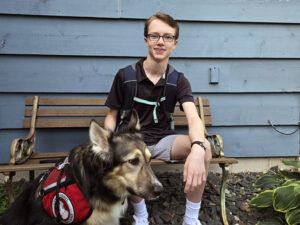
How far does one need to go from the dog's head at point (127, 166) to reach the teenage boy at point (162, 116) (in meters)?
0.36

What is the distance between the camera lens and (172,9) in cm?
302

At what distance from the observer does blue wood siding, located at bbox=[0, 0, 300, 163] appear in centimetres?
287

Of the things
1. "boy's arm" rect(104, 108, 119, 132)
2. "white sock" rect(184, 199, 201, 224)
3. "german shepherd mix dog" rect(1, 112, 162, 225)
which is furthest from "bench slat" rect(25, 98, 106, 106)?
"white sock" rect(184, 199, 201, 224)

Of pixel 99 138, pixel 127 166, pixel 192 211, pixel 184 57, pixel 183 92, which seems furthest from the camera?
pixel 184 57

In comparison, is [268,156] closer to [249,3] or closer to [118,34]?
[249,3]

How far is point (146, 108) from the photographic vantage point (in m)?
2.48

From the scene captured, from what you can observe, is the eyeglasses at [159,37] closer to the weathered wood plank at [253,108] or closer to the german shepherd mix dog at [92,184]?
the german shepherd mix dog at [92,184]

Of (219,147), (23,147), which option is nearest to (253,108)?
(219,147)

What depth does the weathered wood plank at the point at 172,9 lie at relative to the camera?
2803 mm

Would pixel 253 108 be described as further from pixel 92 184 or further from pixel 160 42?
pixel 92 184

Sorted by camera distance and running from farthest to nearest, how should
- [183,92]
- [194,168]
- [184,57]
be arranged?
[184,57] < [183,92] < [194,168]

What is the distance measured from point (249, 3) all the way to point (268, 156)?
2253 mm

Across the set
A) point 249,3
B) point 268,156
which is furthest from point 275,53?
point 268,156

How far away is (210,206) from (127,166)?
4.91 feet
